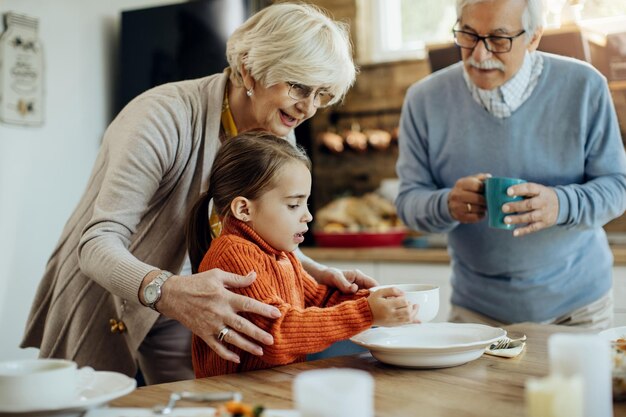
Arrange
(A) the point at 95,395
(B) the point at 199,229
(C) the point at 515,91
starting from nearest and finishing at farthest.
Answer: (A) the point at 95,395
(B) the point at 199,229
(C) the point at 515,91

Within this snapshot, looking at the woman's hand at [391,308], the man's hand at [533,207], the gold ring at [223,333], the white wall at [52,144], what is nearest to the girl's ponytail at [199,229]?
the gold ring at [223,333]

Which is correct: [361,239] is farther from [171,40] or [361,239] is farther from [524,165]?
[524,165]

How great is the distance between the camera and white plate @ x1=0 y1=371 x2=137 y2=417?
0.99m

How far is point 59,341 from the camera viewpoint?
1.75 metres

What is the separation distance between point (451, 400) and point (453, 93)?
128cm

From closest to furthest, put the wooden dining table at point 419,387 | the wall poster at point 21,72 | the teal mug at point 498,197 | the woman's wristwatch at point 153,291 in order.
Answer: the wooden dining table at point 419,387
the woman's wristwatch at point 153,291
the teal mug at point 498,197
the wall poster at point 21,72

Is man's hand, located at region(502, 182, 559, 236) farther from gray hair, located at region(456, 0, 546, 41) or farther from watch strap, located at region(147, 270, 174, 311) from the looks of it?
watch strap, located at region(147, 270, 174, 311)

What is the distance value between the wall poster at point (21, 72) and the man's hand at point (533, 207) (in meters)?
2.22

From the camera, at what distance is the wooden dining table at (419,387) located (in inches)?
42.4

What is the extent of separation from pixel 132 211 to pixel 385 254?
1.97 meters

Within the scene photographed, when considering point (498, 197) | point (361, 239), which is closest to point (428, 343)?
point (498, 197)

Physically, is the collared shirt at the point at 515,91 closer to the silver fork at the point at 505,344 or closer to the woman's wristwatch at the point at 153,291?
the silver fork at the point at 505,344

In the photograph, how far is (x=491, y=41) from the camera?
1.96 metres

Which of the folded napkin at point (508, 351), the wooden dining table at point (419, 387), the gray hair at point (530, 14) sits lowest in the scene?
the folded napkin at point (508, 351)
